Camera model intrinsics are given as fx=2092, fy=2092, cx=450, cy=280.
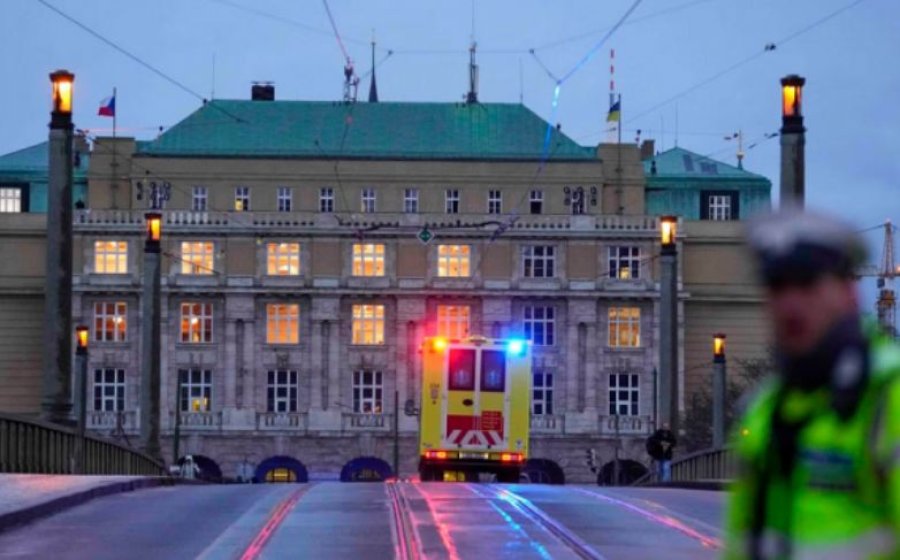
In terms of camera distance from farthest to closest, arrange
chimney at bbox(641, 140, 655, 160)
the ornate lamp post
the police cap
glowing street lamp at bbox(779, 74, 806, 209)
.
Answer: chimney at bbox(641, 140, 655, 160), the ornate lamp post, glowing street lamp at bbox(779, 74, 806, 209), the police cap

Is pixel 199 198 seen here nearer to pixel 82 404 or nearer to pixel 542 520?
pixel 82 404

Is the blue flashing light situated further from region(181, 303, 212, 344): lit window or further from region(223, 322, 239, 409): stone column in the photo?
region(181, 303, 212, 344): lit window

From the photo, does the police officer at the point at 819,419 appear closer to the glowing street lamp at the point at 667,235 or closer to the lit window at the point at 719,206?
the glowing street lamp at the point at 667,235

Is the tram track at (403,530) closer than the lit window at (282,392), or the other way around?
the tram track at (403,530)

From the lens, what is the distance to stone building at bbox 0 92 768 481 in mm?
104250

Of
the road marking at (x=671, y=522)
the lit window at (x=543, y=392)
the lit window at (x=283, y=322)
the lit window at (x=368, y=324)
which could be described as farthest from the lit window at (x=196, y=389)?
the road marking at (x=671, y=522)

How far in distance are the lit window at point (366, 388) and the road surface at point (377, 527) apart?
250ft

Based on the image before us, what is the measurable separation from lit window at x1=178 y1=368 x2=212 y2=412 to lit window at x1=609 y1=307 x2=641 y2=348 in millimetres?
20516

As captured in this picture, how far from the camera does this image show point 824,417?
316 centimetres

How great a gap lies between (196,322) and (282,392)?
5597 millimetres

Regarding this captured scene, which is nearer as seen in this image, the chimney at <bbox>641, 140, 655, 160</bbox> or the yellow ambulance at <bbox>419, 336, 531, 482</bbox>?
the yellow ambulance at <bbox>419, 336, 531, 482</bbox>

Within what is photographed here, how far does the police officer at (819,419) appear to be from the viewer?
313 cm

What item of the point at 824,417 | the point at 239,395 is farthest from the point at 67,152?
the point at 239,395

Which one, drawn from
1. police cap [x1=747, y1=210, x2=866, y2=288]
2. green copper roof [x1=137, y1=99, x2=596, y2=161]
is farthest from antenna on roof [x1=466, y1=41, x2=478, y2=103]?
police cap [x1=747, y1=210, x2=866, y2=288]
